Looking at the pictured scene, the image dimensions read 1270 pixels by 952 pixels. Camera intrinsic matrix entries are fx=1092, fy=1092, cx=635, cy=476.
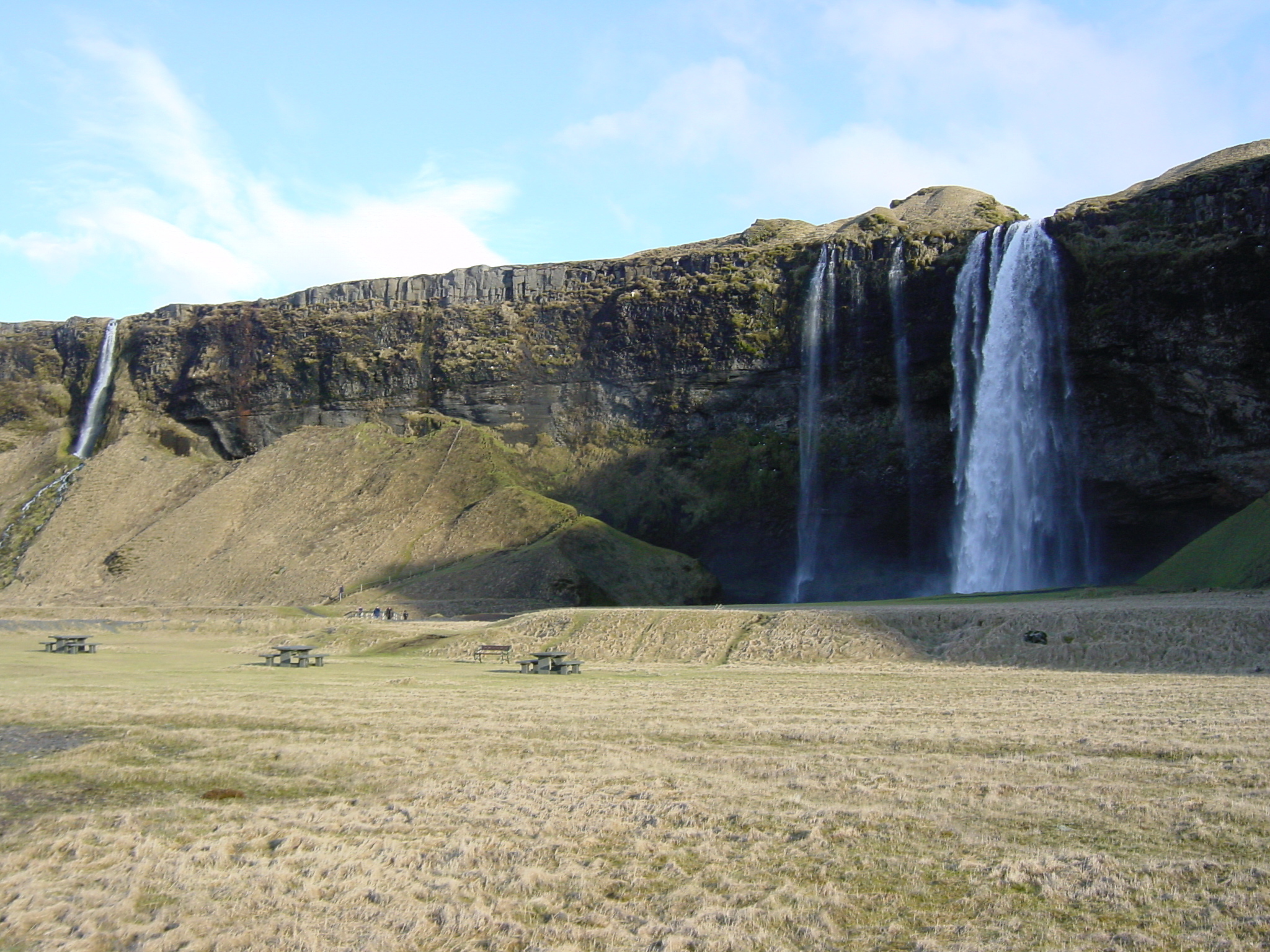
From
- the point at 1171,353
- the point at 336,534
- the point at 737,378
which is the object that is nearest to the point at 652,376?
the point at 737,378

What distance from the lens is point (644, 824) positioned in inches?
428

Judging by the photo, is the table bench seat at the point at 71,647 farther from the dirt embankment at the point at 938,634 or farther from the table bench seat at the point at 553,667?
the table bench seat at the point at 553,667

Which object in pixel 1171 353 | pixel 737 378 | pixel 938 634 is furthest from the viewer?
pixel 737 378

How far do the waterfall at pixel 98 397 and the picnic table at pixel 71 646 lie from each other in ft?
202

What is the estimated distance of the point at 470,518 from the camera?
68125 millimetres

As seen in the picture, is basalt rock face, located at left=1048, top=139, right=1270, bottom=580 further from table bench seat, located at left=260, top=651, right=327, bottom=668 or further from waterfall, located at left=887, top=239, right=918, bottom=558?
table bench seat, located at left=260, top=651, right=327, bottom=668

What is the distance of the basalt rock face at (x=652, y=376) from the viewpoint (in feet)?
226

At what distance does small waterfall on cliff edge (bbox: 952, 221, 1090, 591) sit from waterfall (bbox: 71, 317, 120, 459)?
70.7 m

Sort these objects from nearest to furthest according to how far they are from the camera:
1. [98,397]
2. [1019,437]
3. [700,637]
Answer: [700,637], [1019,437], [98,397]

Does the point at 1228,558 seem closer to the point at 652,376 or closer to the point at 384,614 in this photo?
the point at 384,614

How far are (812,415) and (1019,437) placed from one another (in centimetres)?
1467

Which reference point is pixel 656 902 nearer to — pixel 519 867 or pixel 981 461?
pixel 519 867

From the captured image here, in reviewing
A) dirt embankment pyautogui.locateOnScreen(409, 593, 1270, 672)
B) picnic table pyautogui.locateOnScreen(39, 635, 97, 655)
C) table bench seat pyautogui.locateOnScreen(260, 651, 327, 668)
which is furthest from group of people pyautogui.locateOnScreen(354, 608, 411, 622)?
table bench seat pyautogui.locateOnScreen(260, 651, 327, 668)

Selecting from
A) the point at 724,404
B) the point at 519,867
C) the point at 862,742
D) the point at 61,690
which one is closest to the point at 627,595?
the point at 724,404
